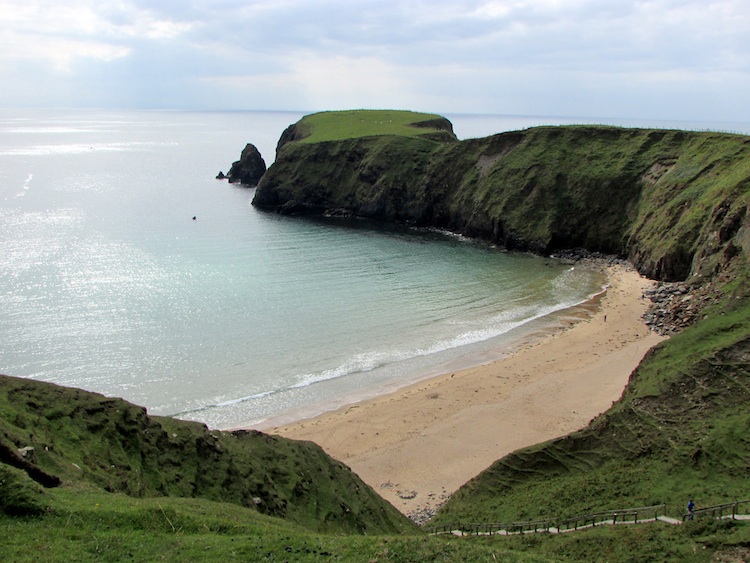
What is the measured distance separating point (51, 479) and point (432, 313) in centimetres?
3935

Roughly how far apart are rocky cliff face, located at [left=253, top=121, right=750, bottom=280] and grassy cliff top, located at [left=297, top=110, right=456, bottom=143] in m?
5.89

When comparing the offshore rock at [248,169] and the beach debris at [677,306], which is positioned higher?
the offshore rock at [248,169]

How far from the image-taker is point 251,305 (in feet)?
171

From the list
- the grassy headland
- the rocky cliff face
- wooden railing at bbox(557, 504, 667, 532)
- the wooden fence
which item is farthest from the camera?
the rocky cliff face

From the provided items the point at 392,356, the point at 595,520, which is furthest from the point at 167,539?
the point at 392,356

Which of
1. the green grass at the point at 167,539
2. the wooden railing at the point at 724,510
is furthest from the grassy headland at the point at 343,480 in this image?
the wooden railing at the point at 724,510

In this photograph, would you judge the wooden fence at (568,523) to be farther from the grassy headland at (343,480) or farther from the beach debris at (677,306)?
the beach debris at (677,306)

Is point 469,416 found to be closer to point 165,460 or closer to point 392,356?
point 392,356

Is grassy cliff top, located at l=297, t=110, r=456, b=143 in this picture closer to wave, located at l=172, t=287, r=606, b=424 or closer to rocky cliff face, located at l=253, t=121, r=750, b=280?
rocky cliff face, located at l=253, t=121, r=750, b=280

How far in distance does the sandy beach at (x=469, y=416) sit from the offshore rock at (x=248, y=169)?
342 feet

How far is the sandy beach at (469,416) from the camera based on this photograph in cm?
2938

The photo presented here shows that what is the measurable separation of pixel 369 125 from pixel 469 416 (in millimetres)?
92504

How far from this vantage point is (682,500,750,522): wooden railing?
16.5m

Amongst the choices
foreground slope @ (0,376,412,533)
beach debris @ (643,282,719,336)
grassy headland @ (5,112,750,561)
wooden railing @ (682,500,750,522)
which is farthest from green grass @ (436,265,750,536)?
beach debris @ (643,282,719,336)
